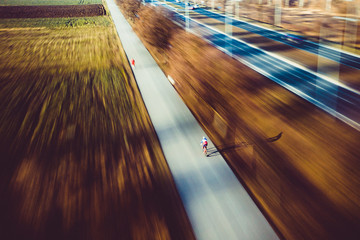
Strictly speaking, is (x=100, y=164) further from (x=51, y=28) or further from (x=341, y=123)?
(x=51, y=28)

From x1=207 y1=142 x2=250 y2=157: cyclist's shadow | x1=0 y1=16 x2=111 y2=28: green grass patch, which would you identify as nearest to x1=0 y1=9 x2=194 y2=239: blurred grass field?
x1=207 y1=142 x2=250 y2=157: cyclist's shadow

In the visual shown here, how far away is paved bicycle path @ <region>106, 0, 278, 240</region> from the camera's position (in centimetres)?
658

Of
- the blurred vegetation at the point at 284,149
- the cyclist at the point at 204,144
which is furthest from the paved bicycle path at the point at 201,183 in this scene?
the blurred vegetation at the point at 284,149

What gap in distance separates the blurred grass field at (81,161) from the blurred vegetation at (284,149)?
9.66 feet

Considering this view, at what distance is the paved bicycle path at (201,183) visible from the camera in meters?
6.58

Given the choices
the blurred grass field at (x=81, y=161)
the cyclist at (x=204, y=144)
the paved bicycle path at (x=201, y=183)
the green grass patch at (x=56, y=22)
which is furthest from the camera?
the green grass patch at (x=56, y=22)

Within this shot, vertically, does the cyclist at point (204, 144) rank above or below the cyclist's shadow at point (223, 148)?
above

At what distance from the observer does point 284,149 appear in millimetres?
9547

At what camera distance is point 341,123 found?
1095cm

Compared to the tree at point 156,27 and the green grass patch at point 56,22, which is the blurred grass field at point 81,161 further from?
the green grass patch at point 56,22

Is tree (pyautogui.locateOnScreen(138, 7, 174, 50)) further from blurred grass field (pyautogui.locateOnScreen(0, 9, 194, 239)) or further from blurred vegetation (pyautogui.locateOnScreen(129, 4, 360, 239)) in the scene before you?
blurred vegetation (pyautogui.locateOnScreen(129, 4, 360, 239))

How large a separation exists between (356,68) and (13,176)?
21219 mm

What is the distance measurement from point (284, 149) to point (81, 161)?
856cm

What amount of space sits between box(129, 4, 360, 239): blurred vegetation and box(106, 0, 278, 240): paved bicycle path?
0.48 metres
